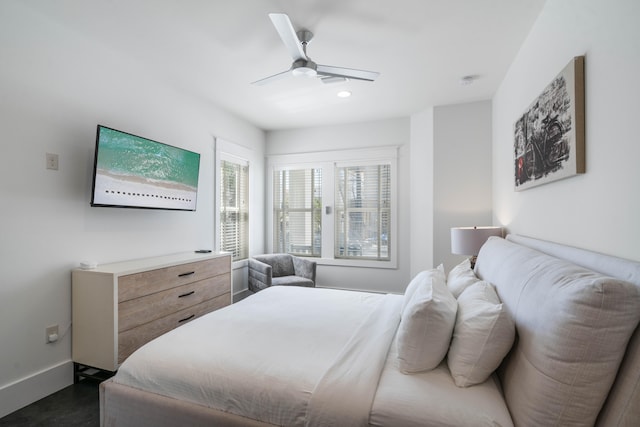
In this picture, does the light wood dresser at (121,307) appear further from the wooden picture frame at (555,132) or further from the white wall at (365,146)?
the wooden picture frame at (555,132)

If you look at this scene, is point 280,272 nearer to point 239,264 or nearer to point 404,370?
point 239,264

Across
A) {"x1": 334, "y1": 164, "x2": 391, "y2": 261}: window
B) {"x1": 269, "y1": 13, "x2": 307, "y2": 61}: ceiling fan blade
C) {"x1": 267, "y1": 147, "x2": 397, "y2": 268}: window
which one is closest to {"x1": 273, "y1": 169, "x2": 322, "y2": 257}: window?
{"x1": 267, "y1": 147, "x2": 397, "y2": 268}: window

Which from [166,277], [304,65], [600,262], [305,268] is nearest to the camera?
[600,262]

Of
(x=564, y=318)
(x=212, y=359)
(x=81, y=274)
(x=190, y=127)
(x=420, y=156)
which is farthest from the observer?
(x=420, y=156)

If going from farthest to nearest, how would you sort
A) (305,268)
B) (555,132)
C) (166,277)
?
1. (305,268)
2. (166,277)
3. (555,132)

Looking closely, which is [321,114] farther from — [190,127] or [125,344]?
[125,344]

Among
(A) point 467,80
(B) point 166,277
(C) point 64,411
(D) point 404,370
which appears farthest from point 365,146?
(C) point 64,411

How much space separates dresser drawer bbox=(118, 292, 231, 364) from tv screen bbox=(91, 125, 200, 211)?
3.25 feet

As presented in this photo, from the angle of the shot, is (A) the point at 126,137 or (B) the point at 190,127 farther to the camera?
(B) the point at 190,127

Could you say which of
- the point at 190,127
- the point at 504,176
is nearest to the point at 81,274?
the point at 190,127

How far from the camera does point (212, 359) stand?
4.47ft

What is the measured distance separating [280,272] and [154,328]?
76.9 inches

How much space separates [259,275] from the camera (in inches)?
149

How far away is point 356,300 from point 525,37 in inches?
95.3
